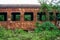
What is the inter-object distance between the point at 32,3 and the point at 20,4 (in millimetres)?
1264

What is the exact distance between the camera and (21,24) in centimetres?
2453

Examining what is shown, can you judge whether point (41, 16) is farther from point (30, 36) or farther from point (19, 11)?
point (30, 36)

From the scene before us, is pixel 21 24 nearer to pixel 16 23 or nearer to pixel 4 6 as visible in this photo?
pixel 16 23

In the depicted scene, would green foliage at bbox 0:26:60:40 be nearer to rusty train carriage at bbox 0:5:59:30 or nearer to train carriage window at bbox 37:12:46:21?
rusty train carriage at bbox 0:5:59:30

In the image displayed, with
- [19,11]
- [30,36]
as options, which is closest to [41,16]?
[19,11]

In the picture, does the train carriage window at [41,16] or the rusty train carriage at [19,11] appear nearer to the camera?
the rusty train carriage at [19,11]

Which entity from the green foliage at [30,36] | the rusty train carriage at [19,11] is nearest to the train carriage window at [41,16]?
the rusty train carriage at [19,11]

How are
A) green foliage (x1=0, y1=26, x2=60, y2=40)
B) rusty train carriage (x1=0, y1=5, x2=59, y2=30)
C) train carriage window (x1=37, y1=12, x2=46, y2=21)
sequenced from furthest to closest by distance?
train carriage window (x1=37, y1=12, x2=46, y2=21), rusty train carriage (x1=0, y1=5, x2=59, y2=30), green foliage (x1=0, y1=26, x2=60, y2=40)

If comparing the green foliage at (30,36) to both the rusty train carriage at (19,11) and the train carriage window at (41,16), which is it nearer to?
the rusty train carriage at (19,11)

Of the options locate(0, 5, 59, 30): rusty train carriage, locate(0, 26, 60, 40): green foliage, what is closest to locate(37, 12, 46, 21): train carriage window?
locate(0, 5, 59, 30): rusty train carriage

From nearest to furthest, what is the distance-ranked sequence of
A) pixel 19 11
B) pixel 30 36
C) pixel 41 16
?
pixel 30 36 → pixel 19 11 → pixel 41 16

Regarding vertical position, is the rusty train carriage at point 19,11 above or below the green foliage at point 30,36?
above

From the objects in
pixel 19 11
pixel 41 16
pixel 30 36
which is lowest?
pixel 30 36

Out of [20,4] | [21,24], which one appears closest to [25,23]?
[21,24]
